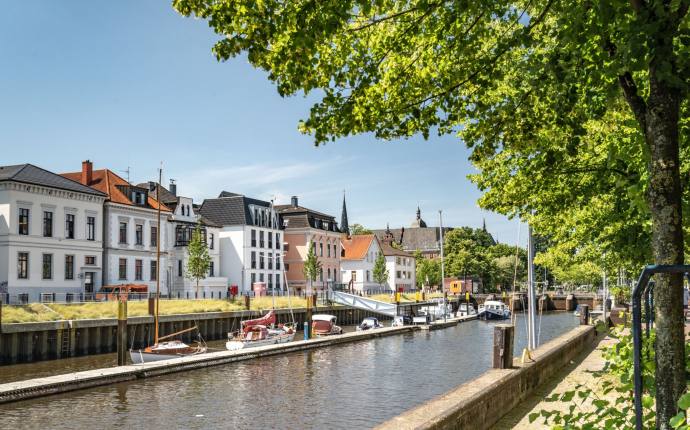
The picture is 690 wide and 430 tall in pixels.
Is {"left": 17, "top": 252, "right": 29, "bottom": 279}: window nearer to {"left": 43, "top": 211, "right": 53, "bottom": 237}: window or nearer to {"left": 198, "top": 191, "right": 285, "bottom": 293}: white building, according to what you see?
{"left": 43, "top": 211, "right": 53, "bottom": 237}: window

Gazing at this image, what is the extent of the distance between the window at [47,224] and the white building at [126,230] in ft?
21.4

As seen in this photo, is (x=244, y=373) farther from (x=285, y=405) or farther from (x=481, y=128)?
(x=481, y=128)

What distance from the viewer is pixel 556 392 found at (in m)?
15.9

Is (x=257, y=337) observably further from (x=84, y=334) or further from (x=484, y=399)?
(x=484, y=399)

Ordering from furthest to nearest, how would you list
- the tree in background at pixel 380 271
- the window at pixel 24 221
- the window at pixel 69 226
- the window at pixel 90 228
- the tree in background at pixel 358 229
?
the tree in background at pixel 358 229, the tree in background at pixel 380 271, the window at pixel 90 228, the window at pixel 69 226, the window at pixel 24 221

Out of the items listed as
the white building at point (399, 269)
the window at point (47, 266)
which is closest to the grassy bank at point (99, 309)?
the window at point (47, 266)

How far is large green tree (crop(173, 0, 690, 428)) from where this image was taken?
526 centimetres

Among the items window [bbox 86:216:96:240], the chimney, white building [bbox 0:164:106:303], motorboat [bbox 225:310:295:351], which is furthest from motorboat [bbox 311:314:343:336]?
the chimney

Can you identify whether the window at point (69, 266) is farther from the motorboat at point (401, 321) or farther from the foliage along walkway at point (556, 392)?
the foliage along walkway at point (556, 392)

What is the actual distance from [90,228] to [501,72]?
5218 cm

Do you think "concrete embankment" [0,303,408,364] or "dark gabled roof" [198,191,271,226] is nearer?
"concrete embankment" [0,303,408,364]

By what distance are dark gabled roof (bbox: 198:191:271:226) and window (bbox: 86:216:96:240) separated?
22.6m

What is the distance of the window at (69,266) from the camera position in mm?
52062

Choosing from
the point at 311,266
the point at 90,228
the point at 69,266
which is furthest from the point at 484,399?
the point at 311,266
